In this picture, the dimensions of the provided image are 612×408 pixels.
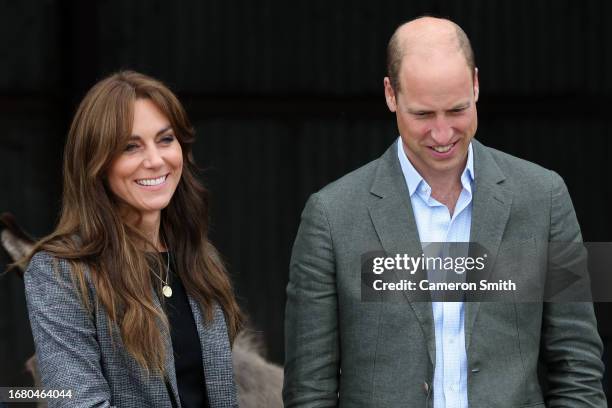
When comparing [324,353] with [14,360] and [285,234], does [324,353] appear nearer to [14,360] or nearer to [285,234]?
[285,234]

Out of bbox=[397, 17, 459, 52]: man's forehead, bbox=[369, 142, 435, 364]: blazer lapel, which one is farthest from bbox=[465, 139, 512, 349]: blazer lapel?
bbox=[397, 17, 459, 52]: man's forehead

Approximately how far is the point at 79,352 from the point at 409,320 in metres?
0.87

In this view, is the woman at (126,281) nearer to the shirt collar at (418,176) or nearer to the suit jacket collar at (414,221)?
the suit jacket collar at (414,221)

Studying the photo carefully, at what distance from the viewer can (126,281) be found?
306cm

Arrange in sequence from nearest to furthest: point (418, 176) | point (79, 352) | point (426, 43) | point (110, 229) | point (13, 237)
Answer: point (79, 352) < point (110, 229) < point (426, 43) < point (418, 176) < point (13, 237)

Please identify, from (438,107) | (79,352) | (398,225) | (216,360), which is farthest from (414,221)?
(79,352)

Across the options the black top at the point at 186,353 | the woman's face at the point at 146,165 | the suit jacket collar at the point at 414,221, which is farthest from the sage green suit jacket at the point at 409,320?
the woman's face at the point at 146,165

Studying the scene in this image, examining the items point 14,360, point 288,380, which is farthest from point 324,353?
point 14,360

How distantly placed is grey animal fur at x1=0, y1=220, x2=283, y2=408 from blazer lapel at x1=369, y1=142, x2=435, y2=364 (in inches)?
61.8

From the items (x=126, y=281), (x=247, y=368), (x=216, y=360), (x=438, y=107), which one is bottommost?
(x=247, y=368)

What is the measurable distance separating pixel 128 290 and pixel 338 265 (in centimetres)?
58

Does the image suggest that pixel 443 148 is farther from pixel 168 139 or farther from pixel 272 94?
pixel 272 94

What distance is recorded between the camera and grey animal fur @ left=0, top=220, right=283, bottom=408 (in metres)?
4.66

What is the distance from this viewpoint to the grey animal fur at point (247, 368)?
184 inches
